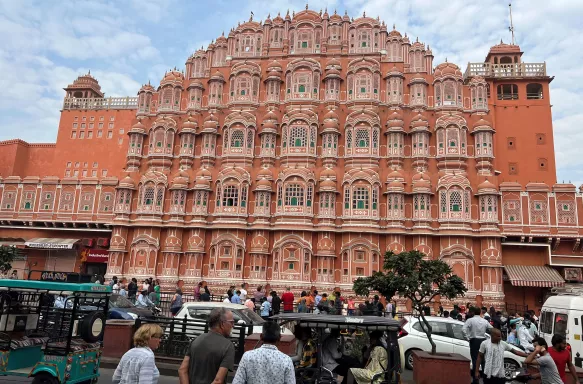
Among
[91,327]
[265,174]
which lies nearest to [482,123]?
[265,174]

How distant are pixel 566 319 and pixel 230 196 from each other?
73.0ft

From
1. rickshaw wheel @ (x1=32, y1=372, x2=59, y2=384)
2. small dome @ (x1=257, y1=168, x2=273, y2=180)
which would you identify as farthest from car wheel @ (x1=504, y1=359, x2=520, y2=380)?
small dome @ (x1=257, y1=168, x2=273, y2=180)

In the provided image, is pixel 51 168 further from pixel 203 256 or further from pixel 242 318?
pixel 242 318

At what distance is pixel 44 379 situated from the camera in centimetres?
783

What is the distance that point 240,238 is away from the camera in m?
30.3

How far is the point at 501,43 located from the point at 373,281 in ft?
108

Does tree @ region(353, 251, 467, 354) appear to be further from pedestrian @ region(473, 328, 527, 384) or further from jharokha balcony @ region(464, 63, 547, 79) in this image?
jharokha balcony @ region(464, 63, 547, 79)

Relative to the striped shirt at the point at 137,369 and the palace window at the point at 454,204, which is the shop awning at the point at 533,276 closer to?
the palace window at the point at 454,204

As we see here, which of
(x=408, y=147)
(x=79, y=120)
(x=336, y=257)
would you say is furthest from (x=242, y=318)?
(x=79, y=120)

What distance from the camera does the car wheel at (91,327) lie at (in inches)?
326

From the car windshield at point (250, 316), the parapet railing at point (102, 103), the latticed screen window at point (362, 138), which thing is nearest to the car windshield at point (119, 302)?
the car windshield at point (250, 316)

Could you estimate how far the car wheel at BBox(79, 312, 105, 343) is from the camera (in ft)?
27.2

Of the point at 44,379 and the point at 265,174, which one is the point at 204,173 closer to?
the point at 265,174

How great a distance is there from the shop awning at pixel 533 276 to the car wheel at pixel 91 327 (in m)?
25.8
